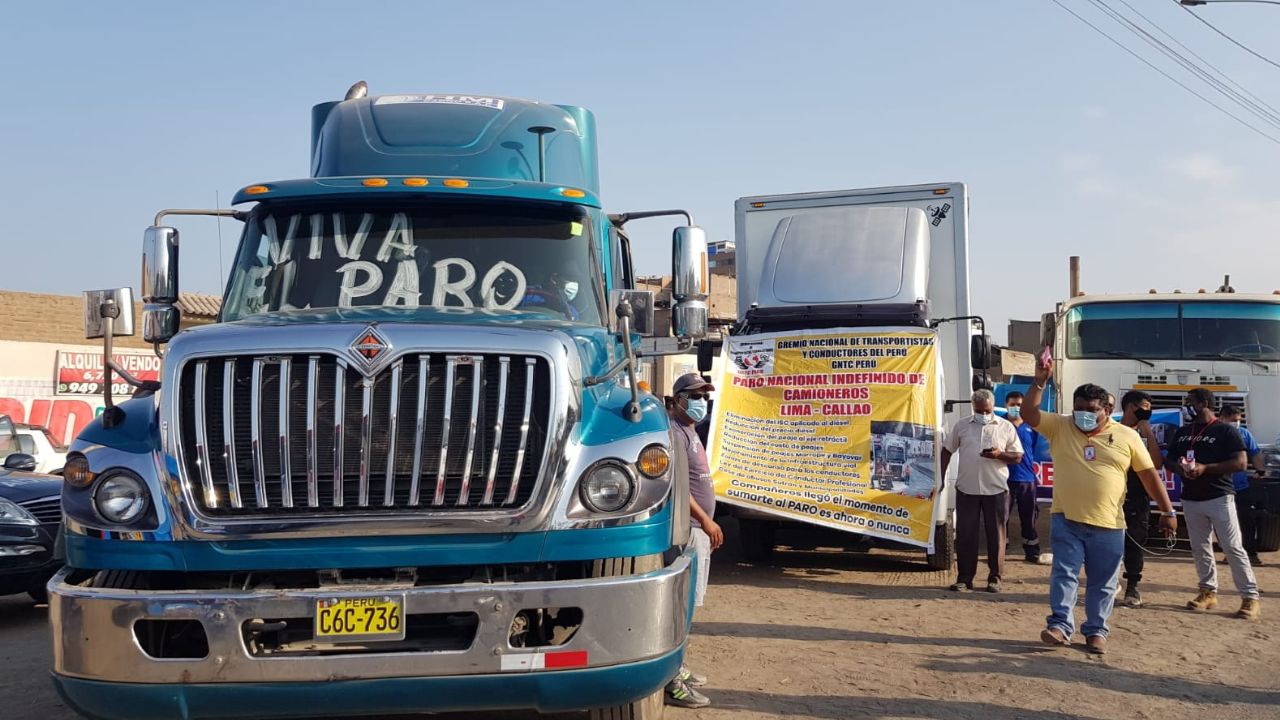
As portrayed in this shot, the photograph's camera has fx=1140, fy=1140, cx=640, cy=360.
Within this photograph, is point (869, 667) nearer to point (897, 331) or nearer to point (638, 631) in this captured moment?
point (638, 631)

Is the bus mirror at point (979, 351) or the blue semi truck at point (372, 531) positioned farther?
the bus mirror at point (979, 351)

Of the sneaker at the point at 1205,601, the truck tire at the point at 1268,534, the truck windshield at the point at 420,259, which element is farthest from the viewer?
the truck tire at the point at 1268,534

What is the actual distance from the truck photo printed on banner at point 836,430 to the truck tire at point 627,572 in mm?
5494

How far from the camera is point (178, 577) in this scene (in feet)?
14.3

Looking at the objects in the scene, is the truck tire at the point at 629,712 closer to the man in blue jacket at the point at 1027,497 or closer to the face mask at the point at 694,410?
the face mask at the point at 694,410

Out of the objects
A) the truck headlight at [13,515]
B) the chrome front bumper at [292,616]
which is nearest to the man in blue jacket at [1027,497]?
the chrome front bumper at [292,616]

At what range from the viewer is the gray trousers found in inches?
348

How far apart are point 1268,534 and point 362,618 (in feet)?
36.2

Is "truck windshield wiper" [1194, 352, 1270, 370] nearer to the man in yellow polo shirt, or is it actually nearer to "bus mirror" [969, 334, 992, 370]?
"bus mirror" [969, 334, 992, 370]

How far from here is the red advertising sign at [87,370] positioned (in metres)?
25.9

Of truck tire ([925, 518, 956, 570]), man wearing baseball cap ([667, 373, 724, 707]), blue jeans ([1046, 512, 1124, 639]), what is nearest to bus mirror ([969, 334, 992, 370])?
truck tire ([925, 518, 956, 570])

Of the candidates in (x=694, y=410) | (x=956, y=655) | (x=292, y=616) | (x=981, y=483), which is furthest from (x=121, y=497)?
(x=981, y=483)

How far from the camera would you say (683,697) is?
6.04 m

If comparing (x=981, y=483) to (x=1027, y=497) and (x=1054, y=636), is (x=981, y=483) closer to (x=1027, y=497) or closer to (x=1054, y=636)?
(x=1027, y=497)
